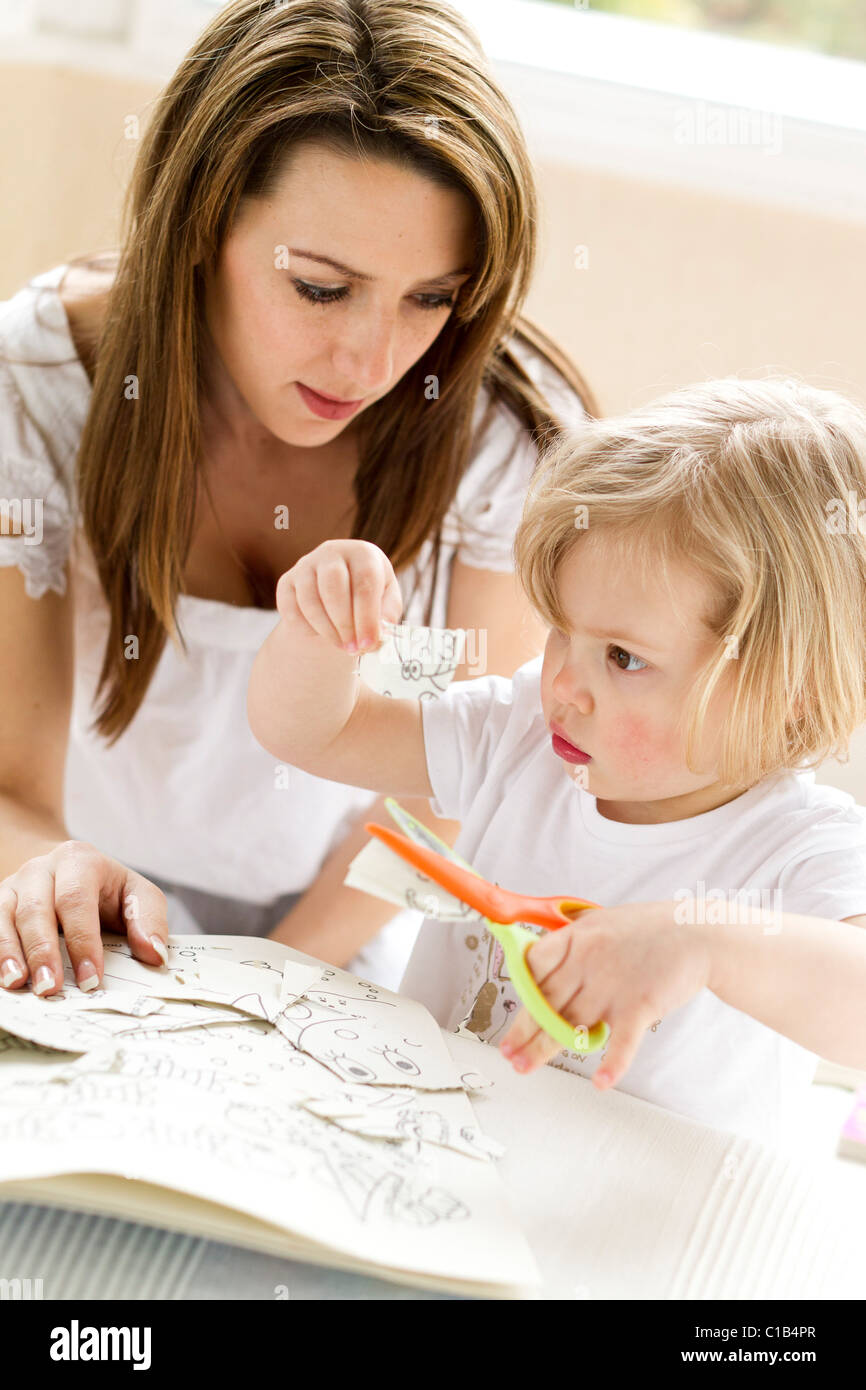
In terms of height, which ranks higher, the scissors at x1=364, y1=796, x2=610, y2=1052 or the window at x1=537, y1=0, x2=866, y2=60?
the window at x1=537, y1=0, x2=866, y2=60

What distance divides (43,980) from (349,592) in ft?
0.84

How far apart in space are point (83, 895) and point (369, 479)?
481 mm

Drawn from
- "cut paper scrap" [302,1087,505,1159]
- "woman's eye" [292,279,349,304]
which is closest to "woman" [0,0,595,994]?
"woman's eye" [292,279,349,304]

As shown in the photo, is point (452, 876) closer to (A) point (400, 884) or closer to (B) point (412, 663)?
(A) point (400, 884)

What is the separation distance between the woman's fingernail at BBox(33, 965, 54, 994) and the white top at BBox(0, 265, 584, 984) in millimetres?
472

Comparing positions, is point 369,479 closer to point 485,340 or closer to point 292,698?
point 485,340

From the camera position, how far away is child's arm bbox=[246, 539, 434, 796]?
695mm

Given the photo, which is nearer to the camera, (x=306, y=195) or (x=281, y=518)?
(x=306, y=195)

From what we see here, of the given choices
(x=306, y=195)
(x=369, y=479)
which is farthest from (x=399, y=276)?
(x=369, y=479)

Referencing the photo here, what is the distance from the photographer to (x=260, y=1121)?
509 millimetres

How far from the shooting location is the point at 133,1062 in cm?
53

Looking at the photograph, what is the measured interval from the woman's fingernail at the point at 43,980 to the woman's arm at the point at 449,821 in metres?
0.48

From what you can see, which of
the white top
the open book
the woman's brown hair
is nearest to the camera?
the open book

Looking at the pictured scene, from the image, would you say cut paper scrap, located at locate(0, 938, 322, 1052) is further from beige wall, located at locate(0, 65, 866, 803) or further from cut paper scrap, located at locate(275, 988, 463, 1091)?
beige wall, located at locate(0, 65, 866, 803)
